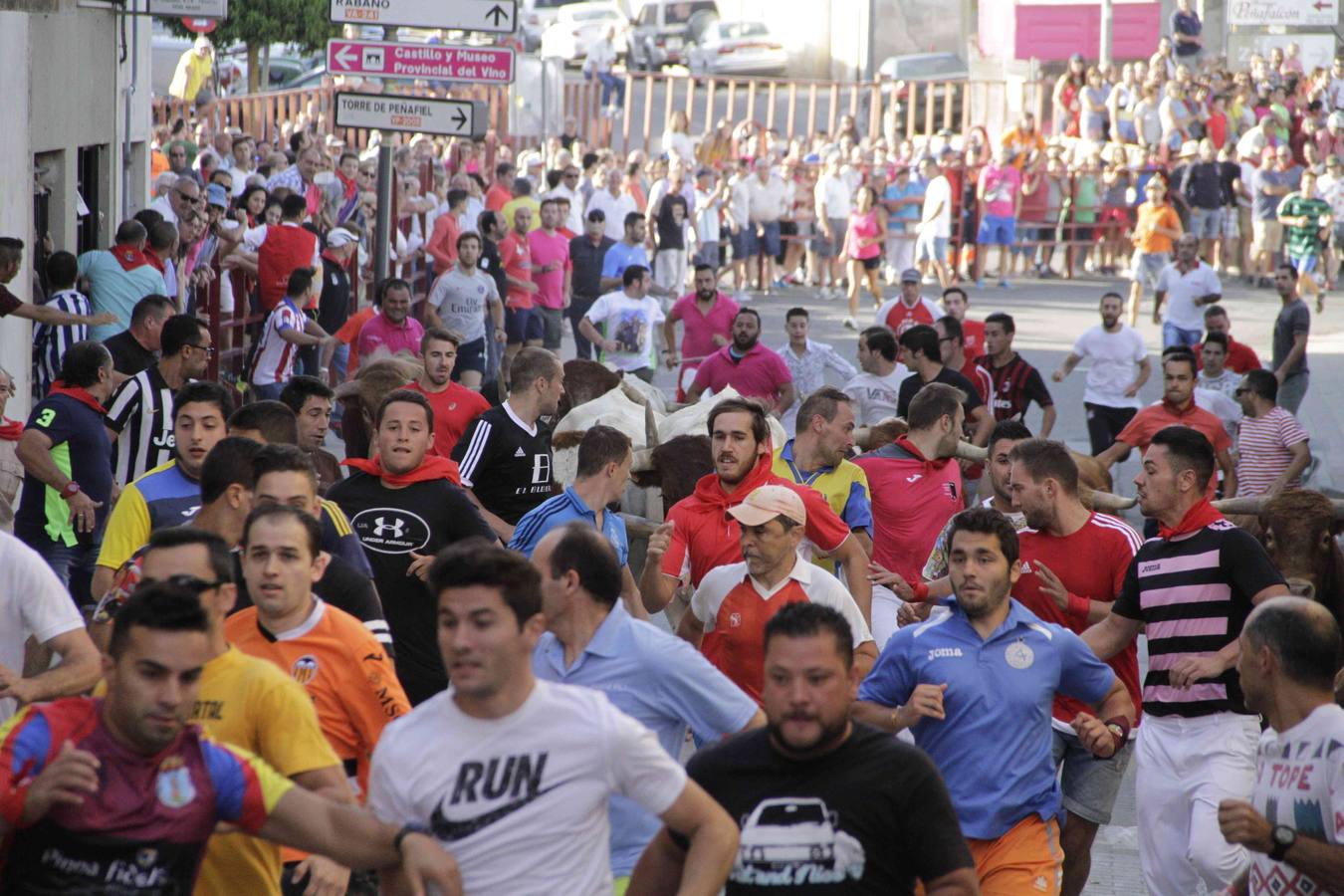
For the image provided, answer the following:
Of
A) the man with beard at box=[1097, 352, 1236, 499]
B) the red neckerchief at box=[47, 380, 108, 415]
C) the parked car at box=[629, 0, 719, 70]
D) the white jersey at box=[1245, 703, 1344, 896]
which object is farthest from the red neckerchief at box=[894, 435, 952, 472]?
the parked car at box=[629, 0, 719, 70]

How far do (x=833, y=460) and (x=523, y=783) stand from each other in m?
4.85

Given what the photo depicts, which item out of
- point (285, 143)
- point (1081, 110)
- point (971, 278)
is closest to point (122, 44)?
point (285, 143)

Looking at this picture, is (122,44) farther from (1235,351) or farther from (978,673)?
(978,673)

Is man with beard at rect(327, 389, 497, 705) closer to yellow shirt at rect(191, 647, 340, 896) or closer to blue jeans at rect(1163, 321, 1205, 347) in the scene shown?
yellow shirt at rect(191, 647, 340, 896)

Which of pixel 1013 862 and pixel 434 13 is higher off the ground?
pixel 434 13

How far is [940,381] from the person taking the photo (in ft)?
41.1

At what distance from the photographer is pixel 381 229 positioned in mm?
14688

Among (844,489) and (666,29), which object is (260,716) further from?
(666,29)

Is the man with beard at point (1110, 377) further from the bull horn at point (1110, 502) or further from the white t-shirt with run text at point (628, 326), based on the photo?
the bull horn at point (1110, 502)

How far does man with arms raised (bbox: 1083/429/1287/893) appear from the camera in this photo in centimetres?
662

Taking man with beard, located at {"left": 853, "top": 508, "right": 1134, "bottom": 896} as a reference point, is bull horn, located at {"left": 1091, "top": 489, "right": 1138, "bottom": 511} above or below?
above

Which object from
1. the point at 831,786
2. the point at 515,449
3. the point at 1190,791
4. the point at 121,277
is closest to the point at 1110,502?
the point at 1190,791

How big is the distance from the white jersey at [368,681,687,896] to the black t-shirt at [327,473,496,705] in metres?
3.14

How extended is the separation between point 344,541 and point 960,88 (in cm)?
3603
